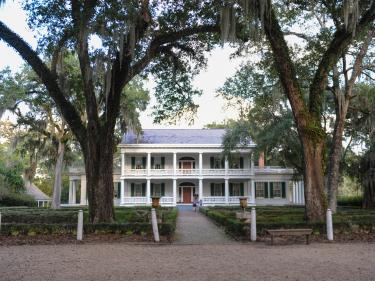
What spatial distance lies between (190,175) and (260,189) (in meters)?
6.94

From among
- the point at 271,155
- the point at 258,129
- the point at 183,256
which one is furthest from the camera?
the point at 271,155

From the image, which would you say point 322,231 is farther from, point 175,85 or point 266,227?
point 175,85

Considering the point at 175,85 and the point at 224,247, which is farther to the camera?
the point at 175,85

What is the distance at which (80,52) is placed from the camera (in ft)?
43.0

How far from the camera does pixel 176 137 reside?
42.8 m

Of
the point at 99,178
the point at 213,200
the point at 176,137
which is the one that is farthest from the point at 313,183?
the point at 176,137

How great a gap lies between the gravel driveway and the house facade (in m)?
28.7

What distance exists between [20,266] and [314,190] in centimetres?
886

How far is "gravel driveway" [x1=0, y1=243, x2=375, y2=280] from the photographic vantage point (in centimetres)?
689

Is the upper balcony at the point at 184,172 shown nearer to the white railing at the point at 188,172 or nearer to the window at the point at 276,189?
the white railing at the point at 188,172

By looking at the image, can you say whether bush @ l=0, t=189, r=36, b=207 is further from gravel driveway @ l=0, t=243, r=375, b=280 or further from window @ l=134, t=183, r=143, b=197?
gravel driveway @ l=0, t=243, r=375, b=280

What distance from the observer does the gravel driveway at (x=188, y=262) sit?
22.6 feet

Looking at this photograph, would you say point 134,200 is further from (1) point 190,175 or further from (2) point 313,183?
(2) point 313,183

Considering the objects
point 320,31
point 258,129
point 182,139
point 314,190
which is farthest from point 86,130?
point 182,139
